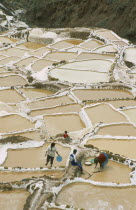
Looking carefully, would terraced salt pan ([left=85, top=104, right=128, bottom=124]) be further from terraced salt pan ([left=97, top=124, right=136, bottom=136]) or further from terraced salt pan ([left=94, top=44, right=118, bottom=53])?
terraced salt pan ([left=94, top=44, right=118, bottom=53])

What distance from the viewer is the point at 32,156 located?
10211 millimetres

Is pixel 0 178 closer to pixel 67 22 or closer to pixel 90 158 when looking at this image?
pixel 90 158

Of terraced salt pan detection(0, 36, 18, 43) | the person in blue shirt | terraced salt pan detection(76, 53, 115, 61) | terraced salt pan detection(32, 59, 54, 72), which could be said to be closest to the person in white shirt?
the person in blue shirt

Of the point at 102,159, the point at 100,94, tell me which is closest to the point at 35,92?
the point at 100,94

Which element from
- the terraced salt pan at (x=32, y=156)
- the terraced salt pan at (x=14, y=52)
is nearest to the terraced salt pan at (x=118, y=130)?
the terraced salt pan at (x=32, y=156)

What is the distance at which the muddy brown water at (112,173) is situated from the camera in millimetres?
8663

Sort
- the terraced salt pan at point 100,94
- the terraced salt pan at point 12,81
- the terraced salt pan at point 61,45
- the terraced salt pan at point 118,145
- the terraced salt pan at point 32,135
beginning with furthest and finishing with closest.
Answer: the terraced salt pan at point 61,45, the terraced salt pan at point 12,81, the terraced salt pan at point 100,94, the terraced salt pan at point 32,135, the terraced salt pan at point 118,145

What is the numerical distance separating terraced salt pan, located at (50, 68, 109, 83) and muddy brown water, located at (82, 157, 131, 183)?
843 cm

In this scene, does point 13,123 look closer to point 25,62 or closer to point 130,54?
point 25,62

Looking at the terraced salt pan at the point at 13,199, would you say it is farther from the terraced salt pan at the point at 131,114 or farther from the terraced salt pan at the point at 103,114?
the terraced salt pan at the point at 131,114

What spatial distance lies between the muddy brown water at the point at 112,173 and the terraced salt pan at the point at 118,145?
0.89 metres

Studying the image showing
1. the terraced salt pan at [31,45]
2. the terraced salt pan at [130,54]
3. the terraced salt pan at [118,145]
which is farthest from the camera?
the terraced salt pan at [31,45]

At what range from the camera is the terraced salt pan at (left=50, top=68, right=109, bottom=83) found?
17.3 m

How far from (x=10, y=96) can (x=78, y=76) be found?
404 centimetres
